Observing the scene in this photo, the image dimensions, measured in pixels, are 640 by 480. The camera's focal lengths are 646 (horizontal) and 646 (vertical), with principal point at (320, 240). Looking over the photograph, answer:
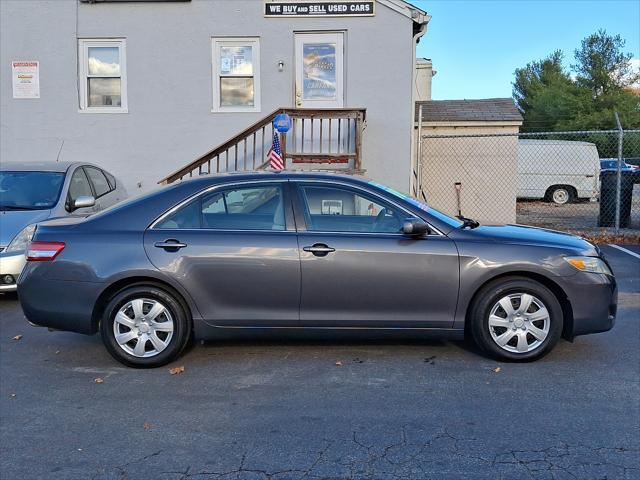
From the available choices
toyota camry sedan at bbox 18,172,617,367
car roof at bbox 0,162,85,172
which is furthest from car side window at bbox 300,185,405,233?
car roof at bbox 0,162,85,172

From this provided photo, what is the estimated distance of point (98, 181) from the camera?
9.45m

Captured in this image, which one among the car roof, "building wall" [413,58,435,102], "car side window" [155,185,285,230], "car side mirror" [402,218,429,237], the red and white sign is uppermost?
"building wall" [413,58,435,102]

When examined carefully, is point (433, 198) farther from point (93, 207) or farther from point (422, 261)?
point (422, 261)

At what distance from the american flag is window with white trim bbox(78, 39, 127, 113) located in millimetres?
3383

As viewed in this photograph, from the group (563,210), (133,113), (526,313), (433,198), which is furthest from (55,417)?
(563,210)

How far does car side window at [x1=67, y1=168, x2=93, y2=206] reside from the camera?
8323 mm

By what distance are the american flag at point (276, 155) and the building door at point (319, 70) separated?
1.38 meters

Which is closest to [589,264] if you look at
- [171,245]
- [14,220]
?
[171,245]

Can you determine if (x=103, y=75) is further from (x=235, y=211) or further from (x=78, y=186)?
(x=235, y=211)

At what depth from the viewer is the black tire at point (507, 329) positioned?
5109 mm

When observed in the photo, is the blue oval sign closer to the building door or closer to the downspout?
the building door

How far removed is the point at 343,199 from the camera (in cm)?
535

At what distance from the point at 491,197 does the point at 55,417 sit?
11.3 metres

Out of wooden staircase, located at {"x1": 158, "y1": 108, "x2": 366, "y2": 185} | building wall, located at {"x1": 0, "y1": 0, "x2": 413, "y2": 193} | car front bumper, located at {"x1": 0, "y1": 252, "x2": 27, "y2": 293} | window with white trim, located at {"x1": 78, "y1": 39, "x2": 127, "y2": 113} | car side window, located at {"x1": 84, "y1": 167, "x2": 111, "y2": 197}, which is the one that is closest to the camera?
car front bumper, located at {"x1": 0, "y1": 252, "x2": 27, "y2": 293}
